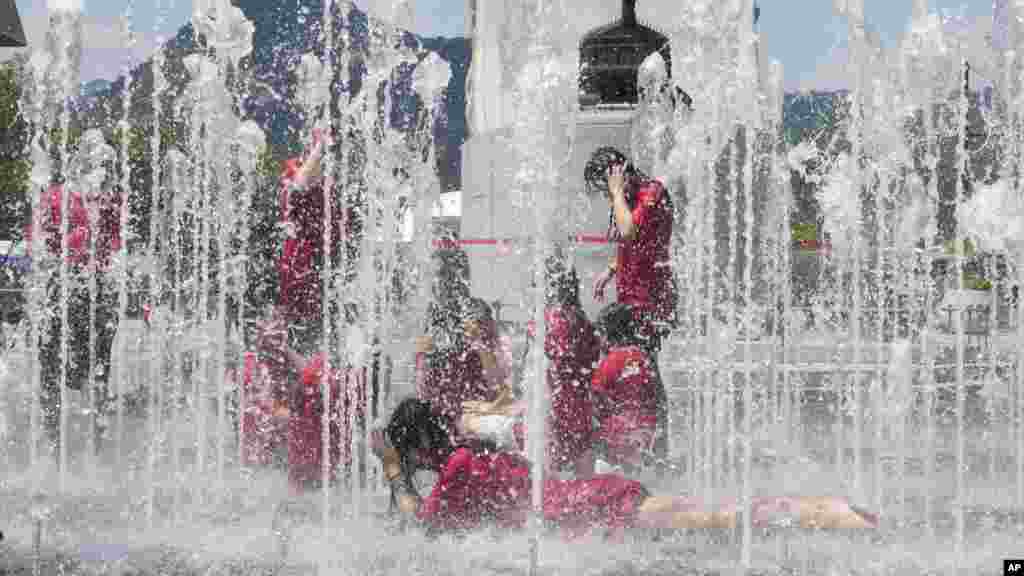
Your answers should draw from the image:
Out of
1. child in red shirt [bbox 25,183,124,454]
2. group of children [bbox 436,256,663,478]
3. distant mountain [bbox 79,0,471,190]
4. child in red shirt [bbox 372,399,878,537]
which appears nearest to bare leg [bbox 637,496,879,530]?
child in red shirt [bbox 372,399,878,537]

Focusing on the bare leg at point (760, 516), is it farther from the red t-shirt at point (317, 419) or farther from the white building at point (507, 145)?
the white building at point (507, 145)

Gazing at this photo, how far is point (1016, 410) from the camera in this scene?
9781 millimetres

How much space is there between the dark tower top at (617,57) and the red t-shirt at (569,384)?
8.09 meters

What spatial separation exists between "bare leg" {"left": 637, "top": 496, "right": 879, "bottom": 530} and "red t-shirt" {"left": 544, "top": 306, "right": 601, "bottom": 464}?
3.73 feet

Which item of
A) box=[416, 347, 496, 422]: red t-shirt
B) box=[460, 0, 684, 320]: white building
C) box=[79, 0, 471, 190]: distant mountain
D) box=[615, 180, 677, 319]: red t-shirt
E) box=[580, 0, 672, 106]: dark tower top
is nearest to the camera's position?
box=[615, 180, 677, 319]: red t-shirt

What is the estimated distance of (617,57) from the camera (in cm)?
1470

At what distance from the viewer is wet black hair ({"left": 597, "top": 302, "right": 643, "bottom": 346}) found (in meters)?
6.30

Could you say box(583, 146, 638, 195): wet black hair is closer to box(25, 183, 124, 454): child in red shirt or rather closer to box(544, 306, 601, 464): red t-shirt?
box(544, 306, 601, 464): red t-shirt

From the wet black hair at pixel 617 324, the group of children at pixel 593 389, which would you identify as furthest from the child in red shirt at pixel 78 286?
the wet black hair at pixel 617 324

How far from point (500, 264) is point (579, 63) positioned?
10.7 ft

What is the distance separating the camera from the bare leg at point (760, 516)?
502 centimetres

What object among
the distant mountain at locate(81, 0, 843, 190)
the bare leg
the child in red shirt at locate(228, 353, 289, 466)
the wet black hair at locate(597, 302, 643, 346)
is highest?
the distant mountain at locate(81, 0, 843, 190)

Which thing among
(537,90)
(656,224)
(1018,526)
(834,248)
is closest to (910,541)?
(1018,526)

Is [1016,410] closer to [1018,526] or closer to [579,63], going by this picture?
[1018,526]
